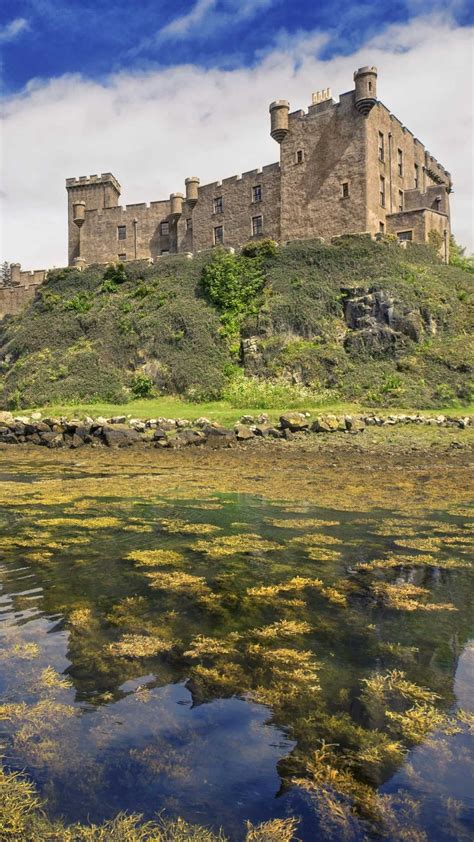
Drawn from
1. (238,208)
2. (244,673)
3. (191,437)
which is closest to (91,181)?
(238,208)

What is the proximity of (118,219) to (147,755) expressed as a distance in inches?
2552

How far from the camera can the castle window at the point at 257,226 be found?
51.6 meters

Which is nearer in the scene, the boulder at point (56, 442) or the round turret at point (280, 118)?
the boulder at point (56, 442)

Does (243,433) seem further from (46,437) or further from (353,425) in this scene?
(46,437)

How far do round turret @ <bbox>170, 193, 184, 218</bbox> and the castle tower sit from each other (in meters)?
9.51

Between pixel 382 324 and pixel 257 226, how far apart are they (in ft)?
67.0

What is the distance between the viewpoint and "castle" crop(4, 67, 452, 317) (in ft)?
150

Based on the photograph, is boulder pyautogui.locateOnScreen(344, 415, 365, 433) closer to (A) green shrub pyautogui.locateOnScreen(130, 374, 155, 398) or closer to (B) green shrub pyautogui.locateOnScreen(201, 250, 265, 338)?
(B) green shrub pyautogui.locateOnScreen(201, 250, 265, 338)

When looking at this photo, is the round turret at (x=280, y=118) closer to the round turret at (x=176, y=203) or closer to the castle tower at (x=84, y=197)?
the round turret at (x=176, y=203)

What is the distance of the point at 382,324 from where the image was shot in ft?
121

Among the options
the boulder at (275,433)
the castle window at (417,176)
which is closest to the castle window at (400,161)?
the castle window at (417,176)

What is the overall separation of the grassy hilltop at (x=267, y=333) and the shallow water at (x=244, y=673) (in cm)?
→ 2399

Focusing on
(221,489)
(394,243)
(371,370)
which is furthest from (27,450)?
(394,243)

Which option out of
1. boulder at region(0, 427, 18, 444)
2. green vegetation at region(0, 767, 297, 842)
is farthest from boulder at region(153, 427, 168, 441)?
green vegetation at region(0, 767, 297, 842)
